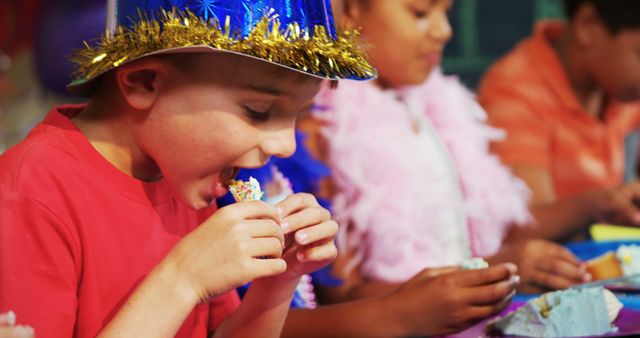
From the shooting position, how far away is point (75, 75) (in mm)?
928

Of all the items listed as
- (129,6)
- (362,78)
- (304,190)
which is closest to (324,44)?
(362,78)

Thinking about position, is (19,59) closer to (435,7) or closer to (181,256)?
(435,7)

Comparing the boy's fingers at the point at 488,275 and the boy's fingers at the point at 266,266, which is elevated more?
the boy's fingers at the point at 266,266

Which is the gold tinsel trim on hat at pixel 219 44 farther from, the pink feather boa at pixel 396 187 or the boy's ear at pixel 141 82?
the pink feather boa at pixel 396 187

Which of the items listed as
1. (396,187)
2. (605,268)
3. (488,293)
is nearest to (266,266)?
A: (488,293)

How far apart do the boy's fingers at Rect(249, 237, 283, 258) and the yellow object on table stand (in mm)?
980

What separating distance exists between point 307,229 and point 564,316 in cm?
35

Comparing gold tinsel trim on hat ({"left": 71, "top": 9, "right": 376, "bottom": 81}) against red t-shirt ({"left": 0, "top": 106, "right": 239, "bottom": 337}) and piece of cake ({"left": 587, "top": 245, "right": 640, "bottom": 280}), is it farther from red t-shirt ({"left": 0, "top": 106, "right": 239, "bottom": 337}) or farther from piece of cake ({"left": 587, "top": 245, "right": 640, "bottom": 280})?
piece of cake ({"left": 587, "top": 245, "right": 640, "bottom": 280})

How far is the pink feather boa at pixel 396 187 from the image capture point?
1.38 m

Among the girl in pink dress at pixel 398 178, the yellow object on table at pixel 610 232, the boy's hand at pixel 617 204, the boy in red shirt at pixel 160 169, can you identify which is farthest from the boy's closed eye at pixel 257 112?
the boy's hand at pixel 617 204

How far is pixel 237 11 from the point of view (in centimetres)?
85

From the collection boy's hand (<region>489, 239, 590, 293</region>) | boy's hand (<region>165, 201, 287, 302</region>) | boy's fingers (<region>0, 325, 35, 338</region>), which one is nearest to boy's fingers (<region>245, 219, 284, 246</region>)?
boy's hand (<region>165, 201, 287, 302</region>)

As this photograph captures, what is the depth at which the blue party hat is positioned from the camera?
0.84 metres

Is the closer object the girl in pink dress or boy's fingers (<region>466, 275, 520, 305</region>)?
boy's fingers (<region>466, 275, 520, 305</region>)
